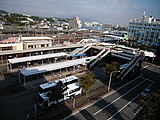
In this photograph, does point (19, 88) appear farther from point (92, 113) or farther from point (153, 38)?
point (153, 38)

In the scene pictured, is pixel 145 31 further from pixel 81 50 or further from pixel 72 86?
pixel 72 86

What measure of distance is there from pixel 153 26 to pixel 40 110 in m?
40.3

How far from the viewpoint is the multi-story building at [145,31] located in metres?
41.0

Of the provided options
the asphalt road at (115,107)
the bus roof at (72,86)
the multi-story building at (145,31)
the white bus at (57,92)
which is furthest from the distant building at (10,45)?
the multi-story building at (145,31)

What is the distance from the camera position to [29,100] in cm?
1319

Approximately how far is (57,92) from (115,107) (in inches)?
201

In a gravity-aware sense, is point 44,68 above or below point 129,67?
above

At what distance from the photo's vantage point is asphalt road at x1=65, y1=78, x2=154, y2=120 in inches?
446

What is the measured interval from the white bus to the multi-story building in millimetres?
31942

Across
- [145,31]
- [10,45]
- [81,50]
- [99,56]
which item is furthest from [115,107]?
[145,31]

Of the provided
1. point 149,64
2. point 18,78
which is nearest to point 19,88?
point 18,78

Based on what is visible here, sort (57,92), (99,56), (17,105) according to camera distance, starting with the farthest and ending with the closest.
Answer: (99,56) → (17,105) → (57,92)

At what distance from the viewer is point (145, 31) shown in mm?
43562

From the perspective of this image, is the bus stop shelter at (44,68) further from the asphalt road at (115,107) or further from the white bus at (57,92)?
the asphalt road at (115,107)
